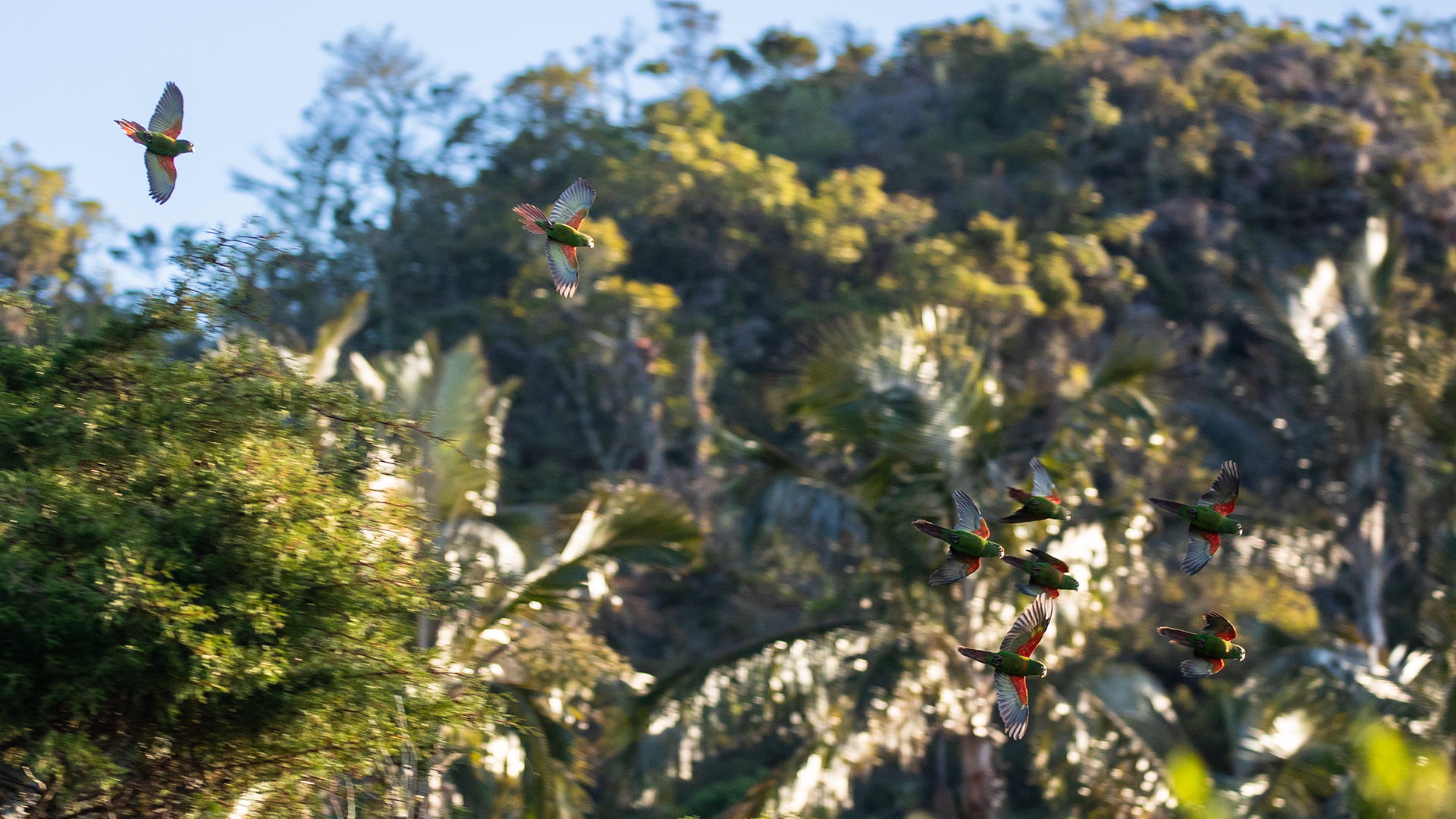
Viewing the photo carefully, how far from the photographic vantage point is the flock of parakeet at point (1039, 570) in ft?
11.7

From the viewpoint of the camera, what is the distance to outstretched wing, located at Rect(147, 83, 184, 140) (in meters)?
4.28

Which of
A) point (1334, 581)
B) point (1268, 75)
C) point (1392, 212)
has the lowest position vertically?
point (1334, 581)

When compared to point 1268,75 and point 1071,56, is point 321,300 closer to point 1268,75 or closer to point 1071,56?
point 1071,56

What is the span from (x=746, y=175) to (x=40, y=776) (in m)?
17.4

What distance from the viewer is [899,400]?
9227 millimetres

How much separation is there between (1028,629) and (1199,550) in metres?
0.55

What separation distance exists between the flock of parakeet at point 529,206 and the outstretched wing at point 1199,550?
1875 millimetres

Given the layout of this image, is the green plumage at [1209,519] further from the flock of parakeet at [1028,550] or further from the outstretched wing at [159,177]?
the outstretched wing at [159,177]

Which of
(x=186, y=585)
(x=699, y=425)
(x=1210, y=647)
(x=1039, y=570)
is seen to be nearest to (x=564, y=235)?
(x=1039, y=570)

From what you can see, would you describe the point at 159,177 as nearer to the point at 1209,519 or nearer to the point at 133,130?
the point at 133,130

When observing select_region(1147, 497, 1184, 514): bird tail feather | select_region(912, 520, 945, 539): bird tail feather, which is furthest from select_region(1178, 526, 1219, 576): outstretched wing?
select_region(912, 520, 945, 539): bird tail feather

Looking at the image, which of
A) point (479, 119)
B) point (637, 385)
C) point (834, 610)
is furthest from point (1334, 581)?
point (479, 119)

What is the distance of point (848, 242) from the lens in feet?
68.8

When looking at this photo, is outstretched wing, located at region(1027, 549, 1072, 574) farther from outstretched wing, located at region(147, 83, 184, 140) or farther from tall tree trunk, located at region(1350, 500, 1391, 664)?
tall tree trunk, located at region(1350, 500, 1391, 664)
